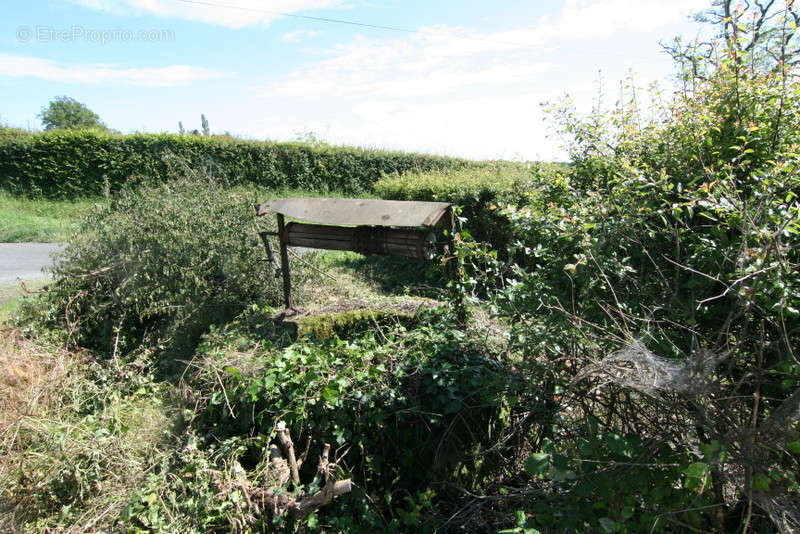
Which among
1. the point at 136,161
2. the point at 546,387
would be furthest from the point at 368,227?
the point at 136,161

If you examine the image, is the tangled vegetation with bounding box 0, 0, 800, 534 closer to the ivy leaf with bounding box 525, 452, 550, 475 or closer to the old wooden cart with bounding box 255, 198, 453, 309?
the ivy leaf with bounding box 525, 452, 550, 475

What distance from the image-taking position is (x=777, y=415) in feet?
6.81

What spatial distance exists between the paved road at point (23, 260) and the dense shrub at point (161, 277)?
237cm

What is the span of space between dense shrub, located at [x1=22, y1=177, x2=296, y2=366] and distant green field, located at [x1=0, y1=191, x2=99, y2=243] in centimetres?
606

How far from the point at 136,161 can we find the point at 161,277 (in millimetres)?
13044

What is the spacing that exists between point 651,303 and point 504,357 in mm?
1211

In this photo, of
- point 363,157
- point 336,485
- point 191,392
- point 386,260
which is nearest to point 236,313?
point 191,392

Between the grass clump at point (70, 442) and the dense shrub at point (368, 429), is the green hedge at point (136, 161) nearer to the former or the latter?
the grass clump at point (70, 442)

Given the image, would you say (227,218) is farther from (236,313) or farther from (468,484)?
(468,484)

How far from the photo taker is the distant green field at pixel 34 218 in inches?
513

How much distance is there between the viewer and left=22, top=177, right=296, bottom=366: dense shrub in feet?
19.9

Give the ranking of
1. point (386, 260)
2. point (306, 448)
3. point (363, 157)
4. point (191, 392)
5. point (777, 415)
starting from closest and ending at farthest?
point (777, 415)
point (306, 448)
point (191, 392)
point (386, 260)
point (363, 157)

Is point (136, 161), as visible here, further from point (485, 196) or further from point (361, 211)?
point (361, 211)

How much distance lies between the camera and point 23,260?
34.7 feet
